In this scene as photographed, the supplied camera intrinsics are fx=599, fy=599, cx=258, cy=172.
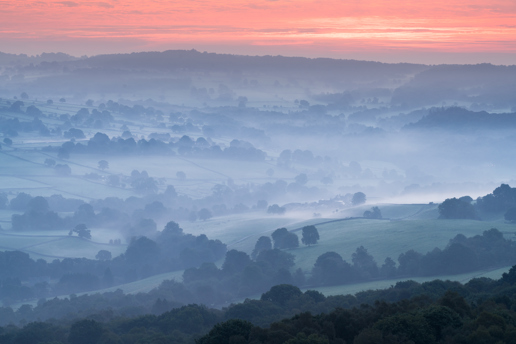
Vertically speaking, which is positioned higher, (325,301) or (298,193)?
(298,193)

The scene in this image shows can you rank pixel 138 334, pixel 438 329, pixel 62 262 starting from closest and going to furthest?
pixel 438 329 < pixel 138 334 < pixel 62 262

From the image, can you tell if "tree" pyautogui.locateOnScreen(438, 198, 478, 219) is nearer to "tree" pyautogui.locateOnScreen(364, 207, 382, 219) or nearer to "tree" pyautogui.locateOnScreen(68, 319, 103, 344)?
"tree" pyautogui.locateOnScreen(364, 207, 382, 219)

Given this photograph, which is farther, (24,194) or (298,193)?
(298,193)

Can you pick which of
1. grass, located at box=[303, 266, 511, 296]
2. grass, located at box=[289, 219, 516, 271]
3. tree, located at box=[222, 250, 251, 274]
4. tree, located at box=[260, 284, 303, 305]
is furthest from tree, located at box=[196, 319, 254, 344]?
tree, located at box=[222, 250, 251, 274]

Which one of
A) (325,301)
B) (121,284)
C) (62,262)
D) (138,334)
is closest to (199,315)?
(138,334)

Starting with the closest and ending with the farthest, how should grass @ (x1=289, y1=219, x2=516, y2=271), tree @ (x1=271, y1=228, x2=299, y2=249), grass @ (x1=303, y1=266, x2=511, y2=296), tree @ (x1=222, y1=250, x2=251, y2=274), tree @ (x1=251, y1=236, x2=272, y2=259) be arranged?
grass @ (x1=303, y1=266, x2=511, y2=296)
tree @ (x1=222, y1=250, x2=251, y2=274)
grass @ (x1=289, y1=219, x2=516, y2=271)
tree @ (x1=271, y1=228, x2=299, y2=249)
tree @ (x1=251, y1=236, x2=272, y2=259)

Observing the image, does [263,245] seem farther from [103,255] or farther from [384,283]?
[384,283]

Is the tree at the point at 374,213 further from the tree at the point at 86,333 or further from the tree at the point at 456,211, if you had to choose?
the tree at the point at 86,333

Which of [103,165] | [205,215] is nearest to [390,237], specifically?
[205,215]

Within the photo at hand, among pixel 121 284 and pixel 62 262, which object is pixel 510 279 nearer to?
pixel 121 284

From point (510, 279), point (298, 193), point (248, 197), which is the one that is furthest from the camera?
point (298, 193)

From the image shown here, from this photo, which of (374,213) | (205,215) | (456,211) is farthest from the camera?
(205,215)
